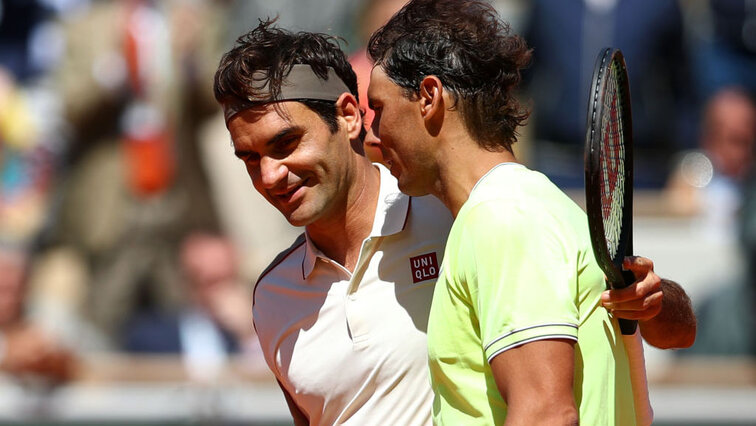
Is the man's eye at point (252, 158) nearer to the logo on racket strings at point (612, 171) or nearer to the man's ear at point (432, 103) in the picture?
the man's ear at point (432, 103)

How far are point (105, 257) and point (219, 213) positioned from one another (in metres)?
0.78

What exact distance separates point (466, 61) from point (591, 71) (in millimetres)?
4606

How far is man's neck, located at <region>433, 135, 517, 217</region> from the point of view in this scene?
2686 millimetres

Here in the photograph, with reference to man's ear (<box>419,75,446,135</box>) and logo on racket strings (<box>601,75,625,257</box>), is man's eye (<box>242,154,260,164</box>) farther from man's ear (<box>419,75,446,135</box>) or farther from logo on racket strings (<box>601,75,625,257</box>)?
logo on racket strings (<box>601,75,625,257</box>)

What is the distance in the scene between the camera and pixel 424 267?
3164 millimetres

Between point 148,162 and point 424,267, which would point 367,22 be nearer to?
point 148,162


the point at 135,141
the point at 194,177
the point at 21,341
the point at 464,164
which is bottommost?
the point at 21,341

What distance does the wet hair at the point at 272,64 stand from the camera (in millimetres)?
3086

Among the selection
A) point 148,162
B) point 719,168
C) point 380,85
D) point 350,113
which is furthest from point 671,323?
point 148,162

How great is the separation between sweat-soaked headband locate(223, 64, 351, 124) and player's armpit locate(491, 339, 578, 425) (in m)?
1.01

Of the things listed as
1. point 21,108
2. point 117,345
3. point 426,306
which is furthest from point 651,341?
point 21,108

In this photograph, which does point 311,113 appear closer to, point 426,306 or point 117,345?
point 426,306

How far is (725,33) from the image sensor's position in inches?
297

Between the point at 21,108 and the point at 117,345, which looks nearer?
the point at 117,345
